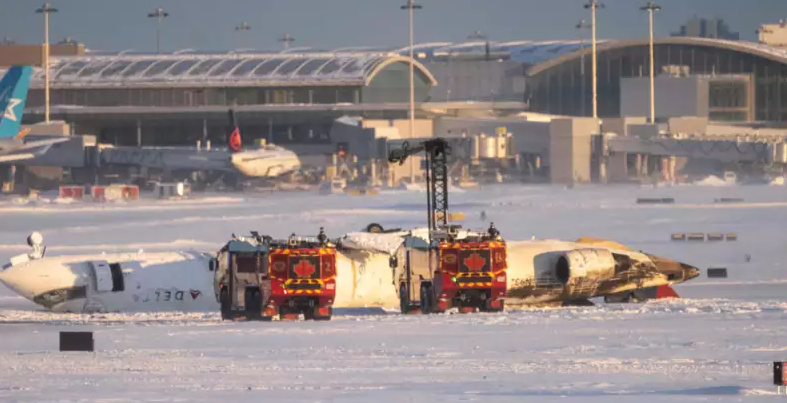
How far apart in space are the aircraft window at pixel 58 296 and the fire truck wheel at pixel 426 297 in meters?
A: 11.5

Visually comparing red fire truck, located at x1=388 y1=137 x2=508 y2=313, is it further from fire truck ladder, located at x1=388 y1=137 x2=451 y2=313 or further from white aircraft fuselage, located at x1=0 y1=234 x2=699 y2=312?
white aircraft fuselage, located at x1=0 y1=234 x2=699 y2=312

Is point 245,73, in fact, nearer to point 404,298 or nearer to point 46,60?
point 46,60

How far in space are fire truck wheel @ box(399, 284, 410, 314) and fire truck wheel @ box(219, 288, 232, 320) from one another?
5170 mm

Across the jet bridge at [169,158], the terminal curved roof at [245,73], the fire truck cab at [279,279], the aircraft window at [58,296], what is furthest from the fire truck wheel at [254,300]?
the terminal curved roof at [245,73]

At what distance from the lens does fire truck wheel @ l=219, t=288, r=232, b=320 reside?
163ft

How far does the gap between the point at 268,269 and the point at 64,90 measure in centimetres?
15165

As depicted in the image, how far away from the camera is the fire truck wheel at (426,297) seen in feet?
165

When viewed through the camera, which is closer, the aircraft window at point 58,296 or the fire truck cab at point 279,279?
the fire truck cab at point 279,279

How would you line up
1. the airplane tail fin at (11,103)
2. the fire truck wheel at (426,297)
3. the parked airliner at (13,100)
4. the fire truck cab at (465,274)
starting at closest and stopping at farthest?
the fire truck cab at (465,274) → the fire truck wheel at (426,297) → the parked airliner at (13,100) → the airplane tail fin at (11,103)

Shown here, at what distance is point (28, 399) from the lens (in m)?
31.1

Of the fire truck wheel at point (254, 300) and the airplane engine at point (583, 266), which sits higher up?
the airplane engine at point (583, 266)

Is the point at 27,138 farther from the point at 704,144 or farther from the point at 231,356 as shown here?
the point at 231,356

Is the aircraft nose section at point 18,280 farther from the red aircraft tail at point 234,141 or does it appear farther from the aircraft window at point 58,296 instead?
the red aircraft tail at point 234,141

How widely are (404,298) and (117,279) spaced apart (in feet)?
32.7
